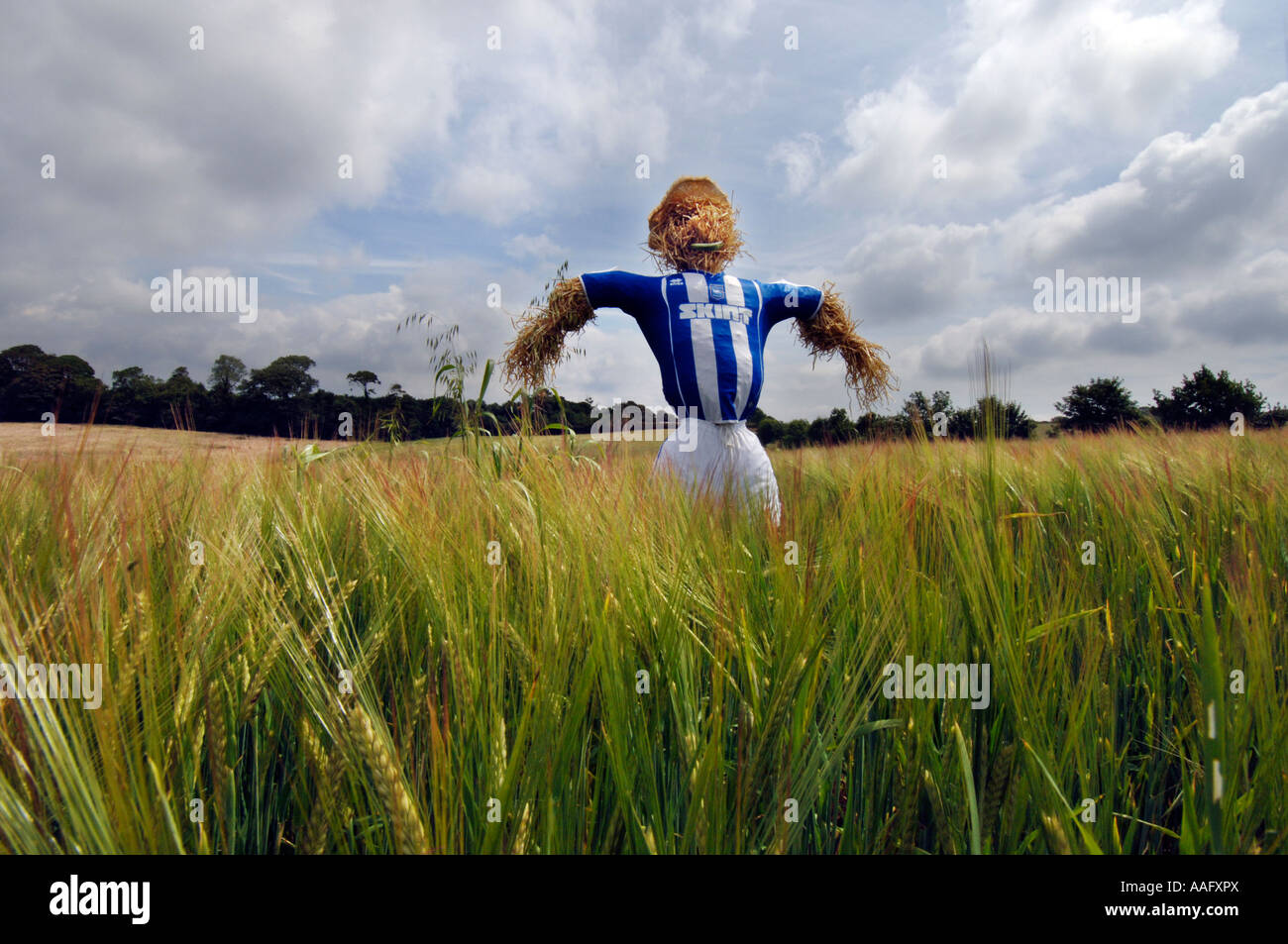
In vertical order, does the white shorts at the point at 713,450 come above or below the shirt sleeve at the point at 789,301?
below

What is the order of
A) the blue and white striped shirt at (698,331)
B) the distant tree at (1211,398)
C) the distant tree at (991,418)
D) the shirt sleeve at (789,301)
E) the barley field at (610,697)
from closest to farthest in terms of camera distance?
1. the barley field at (610,697)
2. the distant tree at (991,418)
3. the blue and white striped shirt at (698,331)
4. the shirt sleeve at (789,301)
5. the distant tree at (1211,398)

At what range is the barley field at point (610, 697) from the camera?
1.83 ft

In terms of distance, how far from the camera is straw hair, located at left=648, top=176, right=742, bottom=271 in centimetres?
269

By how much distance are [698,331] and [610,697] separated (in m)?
2.00

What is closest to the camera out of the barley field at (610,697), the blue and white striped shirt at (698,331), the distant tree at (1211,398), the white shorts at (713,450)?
the barley field at (610,697)

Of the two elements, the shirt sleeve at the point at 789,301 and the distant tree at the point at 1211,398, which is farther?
the distant tree at the point at 1211,398

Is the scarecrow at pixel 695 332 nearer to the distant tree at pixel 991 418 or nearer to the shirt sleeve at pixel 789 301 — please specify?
the shirt sleeve at pixel 789 301

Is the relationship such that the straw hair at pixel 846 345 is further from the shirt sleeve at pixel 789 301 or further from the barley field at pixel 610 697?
the barley field at pixel 610 697

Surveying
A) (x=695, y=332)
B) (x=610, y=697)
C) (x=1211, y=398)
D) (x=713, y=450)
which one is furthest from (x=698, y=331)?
(x=1211, y=398)

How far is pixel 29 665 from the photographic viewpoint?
68 centimetres

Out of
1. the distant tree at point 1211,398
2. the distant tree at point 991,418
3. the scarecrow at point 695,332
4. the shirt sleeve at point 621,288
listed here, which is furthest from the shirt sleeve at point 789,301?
the distant tree at point 1211,398

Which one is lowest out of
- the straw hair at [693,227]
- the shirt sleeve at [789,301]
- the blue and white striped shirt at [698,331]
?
the blue and white striped shirt at [698,331]

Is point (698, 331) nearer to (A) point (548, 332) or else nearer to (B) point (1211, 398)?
(A) point (548, 332)
